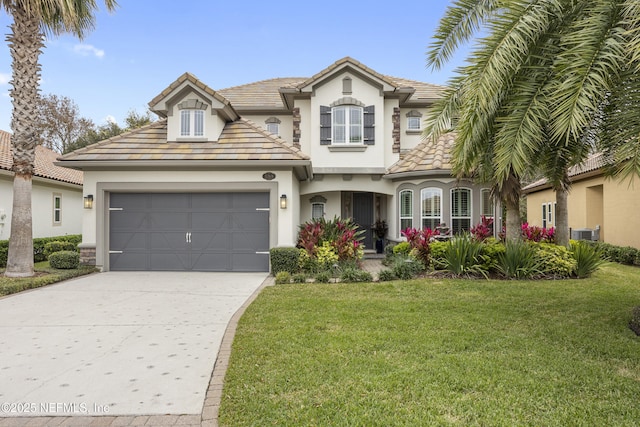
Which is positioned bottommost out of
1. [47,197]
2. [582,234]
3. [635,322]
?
[635,322]

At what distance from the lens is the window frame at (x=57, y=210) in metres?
16.9

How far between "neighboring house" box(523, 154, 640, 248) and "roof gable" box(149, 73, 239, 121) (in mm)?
11715

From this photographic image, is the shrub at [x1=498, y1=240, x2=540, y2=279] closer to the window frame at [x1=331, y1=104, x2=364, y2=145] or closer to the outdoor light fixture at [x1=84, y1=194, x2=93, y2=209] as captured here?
the window frame at [x1=331, y1=104, x2=364, y2=145]

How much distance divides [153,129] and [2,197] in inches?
266

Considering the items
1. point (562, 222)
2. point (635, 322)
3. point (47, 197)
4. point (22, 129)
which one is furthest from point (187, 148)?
point (562, 222)

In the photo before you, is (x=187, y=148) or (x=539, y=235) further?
(x=539, y=235)

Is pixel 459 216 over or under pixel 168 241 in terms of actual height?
over

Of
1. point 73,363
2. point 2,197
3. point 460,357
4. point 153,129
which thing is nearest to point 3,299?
point 73,363

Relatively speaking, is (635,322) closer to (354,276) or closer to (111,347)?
(354,276)

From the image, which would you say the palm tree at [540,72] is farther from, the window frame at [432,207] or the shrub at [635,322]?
the window frame at [432,207]

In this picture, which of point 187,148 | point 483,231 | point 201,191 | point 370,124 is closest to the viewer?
point 201,191

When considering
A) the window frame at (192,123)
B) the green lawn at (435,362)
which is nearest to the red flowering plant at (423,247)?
the green lawn at (435,362)

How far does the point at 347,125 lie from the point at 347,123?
79 mm

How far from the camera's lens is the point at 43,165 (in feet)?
56.5
